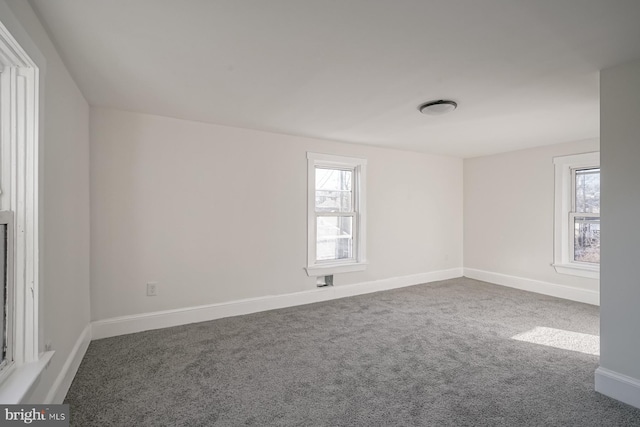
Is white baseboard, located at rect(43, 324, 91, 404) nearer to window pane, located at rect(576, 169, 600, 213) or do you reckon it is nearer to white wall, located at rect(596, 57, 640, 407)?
white wall, located at rect(596, 57, 640, 407)

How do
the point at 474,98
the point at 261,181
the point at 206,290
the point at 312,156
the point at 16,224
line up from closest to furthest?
1. the point at 16,224
2. the point at 474,98
3. the point at 206,290
4. the point at 261,181
5. the point at 312,156

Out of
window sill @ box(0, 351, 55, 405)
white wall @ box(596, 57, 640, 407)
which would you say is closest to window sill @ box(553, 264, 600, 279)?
white wall @ box(596, 57, 640, 407)

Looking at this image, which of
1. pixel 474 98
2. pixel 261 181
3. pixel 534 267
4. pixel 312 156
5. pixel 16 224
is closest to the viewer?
pixel 16 224

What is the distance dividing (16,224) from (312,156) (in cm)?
312

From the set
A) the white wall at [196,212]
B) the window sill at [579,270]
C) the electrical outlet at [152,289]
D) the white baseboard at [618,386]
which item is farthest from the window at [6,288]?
the window sill at [579,270]

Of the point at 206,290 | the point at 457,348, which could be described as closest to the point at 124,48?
the point at 206,290

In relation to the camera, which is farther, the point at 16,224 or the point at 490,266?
the point at 490,266

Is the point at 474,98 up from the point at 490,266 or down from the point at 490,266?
up

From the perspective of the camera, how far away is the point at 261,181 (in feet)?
12.6

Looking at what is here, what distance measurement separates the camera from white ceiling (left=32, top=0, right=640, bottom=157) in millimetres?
1552

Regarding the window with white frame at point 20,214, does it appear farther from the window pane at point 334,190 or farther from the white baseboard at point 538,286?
the white baseboard at point 538,286

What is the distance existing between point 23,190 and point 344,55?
74.6 inches

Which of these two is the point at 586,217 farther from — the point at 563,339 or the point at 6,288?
the point at 6,288

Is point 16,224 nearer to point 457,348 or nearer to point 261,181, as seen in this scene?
point 261,181
